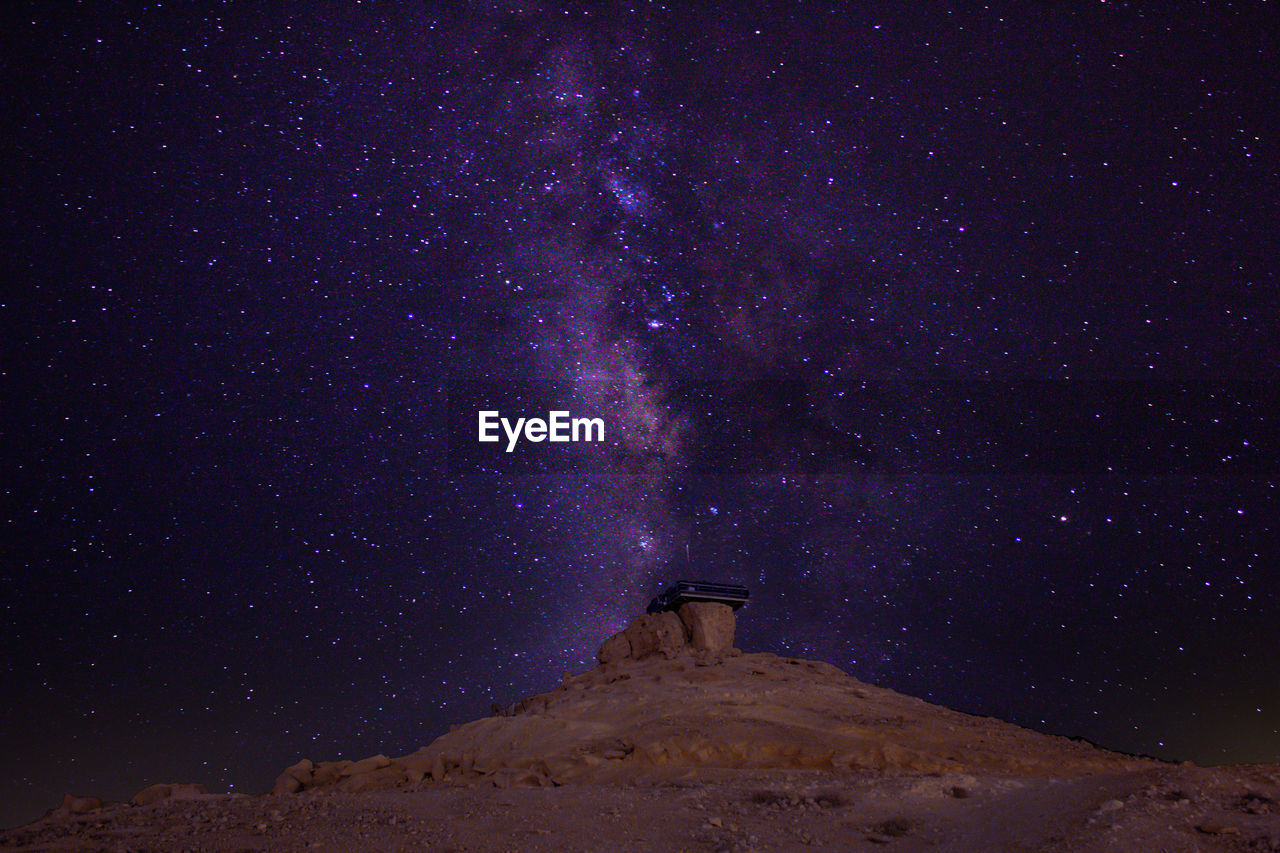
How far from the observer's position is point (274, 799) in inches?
474

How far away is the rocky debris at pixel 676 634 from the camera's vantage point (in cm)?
3629

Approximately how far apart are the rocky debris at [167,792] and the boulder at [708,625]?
24424mm

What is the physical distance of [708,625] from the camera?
121 feet

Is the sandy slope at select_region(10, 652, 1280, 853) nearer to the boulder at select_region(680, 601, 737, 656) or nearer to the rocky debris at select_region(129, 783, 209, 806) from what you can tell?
the rocky debris at select_region(129, 783, 209, 806)

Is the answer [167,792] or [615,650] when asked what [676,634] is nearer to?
[615,650]

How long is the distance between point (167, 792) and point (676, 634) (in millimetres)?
25879

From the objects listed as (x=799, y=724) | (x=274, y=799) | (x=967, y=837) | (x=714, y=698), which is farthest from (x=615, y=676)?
(x=967, y=837)

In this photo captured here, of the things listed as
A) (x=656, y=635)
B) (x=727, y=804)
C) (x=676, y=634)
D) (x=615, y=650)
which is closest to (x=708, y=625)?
(x=676, y=634)

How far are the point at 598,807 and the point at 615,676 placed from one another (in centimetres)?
2017

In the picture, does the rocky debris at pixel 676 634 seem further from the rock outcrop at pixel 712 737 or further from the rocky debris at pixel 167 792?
the rocky debris at pixel 167 792

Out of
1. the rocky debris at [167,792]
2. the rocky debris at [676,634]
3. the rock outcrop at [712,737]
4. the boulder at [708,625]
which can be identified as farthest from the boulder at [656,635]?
the rocky debris at [167,792]

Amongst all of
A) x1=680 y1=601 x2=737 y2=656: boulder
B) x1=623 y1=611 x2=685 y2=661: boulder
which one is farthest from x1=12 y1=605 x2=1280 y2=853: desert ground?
x1=623 y1=611 x2=685 y2=661: boulder

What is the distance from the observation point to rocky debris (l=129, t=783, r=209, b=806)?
1312cm

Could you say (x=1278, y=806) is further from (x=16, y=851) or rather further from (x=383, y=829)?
(x=16, y=851)
